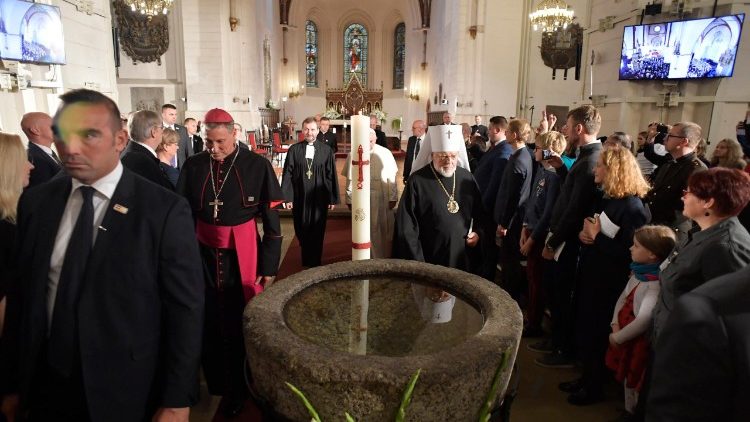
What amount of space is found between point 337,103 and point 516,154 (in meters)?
19.9

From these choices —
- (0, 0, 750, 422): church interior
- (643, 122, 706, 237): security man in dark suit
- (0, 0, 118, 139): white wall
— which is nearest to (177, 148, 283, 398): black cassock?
(0, 0, 750, 422): church interior

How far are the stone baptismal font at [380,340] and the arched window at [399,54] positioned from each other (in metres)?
25.0

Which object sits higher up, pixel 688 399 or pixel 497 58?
pixel 497 58

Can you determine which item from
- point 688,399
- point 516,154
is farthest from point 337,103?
point 688,399

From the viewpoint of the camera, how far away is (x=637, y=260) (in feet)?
8.23

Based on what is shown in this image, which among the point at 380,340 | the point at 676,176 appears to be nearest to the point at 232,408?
the point at 380,340

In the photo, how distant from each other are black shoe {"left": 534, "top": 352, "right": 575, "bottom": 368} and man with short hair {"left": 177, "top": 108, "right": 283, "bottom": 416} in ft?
6.79

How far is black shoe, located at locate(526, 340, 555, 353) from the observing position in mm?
3523

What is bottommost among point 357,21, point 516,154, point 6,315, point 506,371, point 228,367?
point 228,367

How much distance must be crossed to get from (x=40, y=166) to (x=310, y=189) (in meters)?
2.63

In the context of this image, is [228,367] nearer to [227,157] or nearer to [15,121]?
[227,157]

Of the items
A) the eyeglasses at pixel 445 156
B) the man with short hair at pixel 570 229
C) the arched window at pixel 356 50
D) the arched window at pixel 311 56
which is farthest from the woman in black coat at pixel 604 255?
the arched window at pixel 356 50

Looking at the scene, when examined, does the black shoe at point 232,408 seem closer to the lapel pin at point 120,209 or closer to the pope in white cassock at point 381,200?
the lapel pin at point 120,209

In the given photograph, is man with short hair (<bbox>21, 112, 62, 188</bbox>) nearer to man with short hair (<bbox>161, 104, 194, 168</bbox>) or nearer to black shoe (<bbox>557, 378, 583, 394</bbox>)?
man with short hair (<bbox>161, 104, 194, 168</bbox>)
